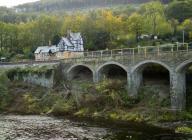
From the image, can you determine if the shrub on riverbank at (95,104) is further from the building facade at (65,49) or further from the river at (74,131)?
the building facade at (65,49)

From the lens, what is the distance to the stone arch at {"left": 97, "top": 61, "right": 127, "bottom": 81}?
65000 millimetres

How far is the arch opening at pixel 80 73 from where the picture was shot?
70.1 metres

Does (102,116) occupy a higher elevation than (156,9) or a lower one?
lower

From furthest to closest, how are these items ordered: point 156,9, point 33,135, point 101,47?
point 156,9
point 101,47
point 33,135

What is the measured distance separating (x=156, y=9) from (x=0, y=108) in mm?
53342

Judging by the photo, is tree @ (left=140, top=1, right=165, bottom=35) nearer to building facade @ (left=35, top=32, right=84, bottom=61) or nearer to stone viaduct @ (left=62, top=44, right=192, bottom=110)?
building facade @ (left=35, top=32, right=84, bottom=61)

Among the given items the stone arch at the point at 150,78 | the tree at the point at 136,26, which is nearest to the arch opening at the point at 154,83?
the stone arch at the point at 150,78

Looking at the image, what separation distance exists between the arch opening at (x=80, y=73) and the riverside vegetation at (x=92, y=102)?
2.41 m

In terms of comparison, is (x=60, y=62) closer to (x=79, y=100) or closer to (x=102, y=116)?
(x=79, y=100)

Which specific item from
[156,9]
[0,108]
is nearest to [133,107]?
[0,108]

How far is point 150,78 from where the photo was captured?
62062 millimetres

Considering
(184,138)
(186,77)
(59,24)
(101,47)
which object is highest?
(59,24)

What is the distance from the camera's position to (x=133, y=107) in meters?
56.1

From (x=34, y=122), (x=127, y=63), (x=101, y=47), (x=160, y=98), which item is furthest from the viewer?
(x=101, y=47)
